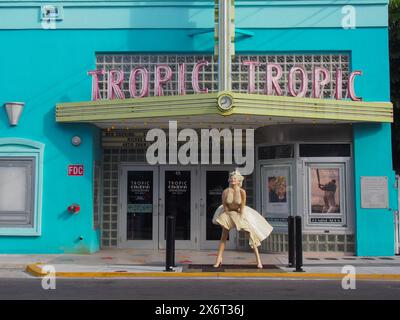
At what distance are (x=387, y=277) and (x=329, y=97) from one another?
17.6 feet

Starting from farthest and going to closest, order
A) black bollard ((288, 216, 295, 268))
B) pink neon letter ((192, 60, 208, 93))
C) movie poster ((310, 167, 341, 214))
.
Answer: movie poster ((310, 167, 341, 214))
pink neon letter ((192, 60, 208, 93))
black bollard ((288, 216, 295, 268))

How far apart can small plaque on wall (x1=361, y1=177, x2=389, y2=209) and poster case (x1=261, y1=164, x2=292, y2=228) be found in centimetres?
185

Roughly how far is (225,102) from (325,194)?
12.8 feet

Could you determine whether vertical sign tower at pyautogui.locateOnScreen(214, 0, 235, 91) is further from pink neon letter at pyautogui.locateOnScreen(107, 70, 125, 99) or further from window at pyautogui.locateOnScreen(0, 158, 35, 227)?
window at pyautogui.locateOnScreen(0, 158, 35, 227)

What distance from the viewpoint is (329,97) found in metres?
→ 14.8

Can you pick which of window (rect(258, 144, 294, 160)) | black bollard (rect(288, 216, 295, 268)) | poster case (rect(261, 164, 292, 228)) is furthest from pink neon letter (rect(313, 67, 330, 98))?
black bollard (rect(288, 216, 295, 268))

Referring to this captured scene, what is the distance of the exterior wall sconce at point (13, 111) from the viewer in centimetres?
1470

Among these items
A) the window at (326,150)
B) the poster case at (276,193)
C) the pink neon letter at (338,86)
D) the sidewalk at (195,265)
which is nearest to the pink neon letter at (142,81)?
the poster case at (276,193)

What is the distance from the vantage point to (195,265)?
12.4m

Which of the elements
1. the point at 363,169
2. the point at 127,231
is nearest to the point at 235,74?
the point at 363,169

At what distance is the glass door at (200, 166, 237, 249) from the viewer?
1595 cm

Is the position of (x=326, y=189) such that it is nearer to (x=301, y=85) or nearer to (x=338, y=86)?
(x=338, y=86)

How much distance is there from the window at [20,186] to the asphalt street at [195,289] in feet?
11.9

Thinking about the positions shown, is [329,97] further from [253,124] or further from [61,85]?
[61,85]
